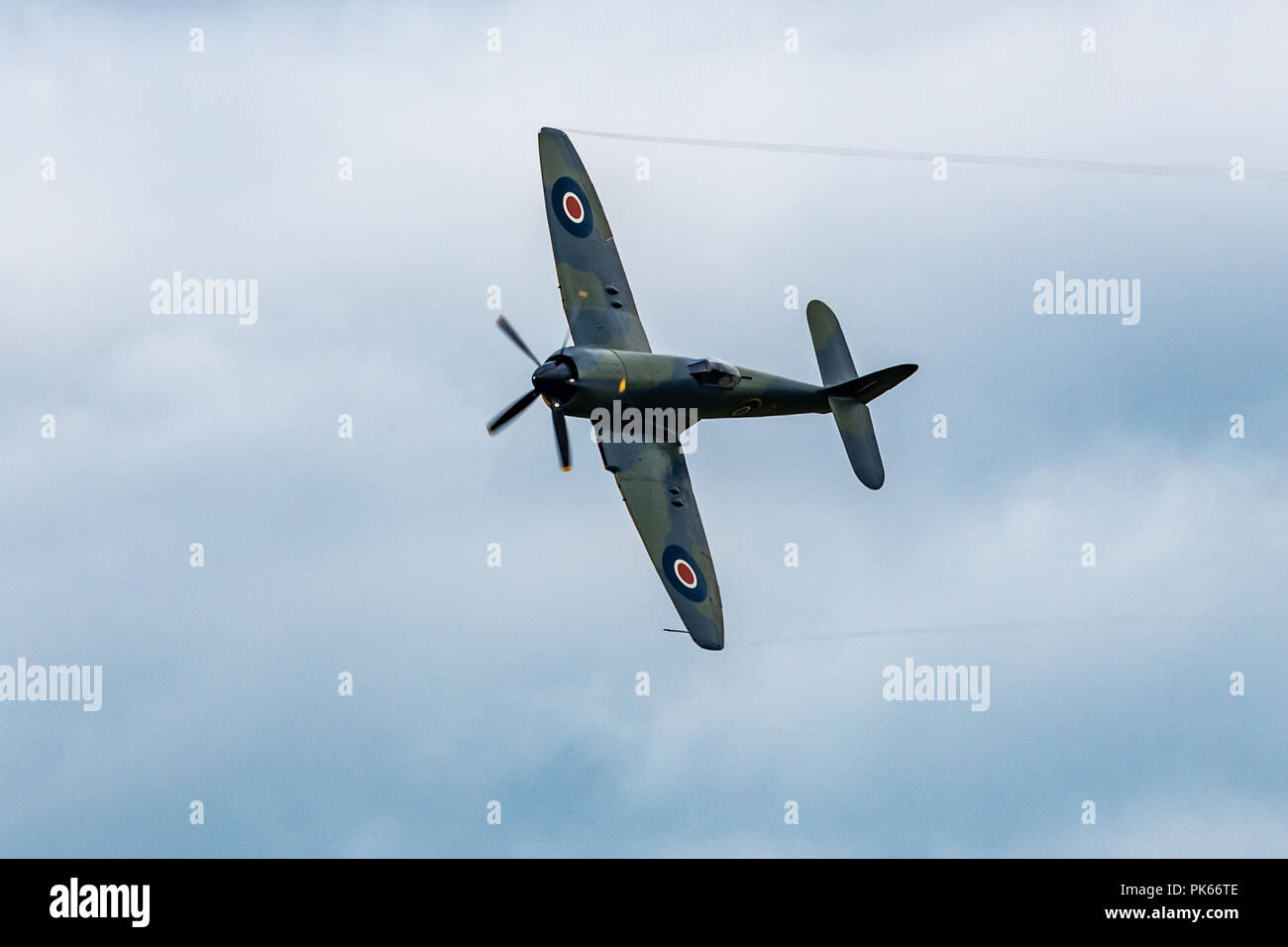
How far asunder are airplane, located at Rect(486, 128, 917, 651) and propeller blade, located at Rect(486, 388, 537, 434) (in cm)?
2

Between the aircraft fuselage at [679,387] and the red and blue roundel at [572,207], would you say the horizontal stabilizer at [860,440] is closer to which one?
the aircraft fuselage at [679,387]

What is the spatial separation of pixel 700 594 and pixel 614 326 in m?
7.83

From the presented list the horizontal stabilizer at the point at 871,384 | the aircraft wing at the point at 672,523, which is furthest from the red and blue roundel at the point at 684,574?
the horizontal stabilizer at the point at 871,384

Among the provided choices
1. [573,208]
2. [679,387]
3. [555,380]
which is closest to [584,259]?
[573,208]

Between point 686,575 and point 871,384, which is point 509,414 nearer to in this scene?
point 686,575

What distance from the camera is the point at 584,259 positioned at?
52.5 meters

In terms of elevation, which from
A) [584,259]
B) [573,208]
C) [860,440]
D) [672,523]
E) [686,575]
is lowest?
[686,575]

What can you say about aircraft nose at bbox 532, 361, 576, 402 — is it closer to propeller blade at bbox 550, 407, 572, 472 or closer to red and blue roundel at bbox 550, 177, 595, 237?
propeller blade at bbox 550, 407, 572, 472

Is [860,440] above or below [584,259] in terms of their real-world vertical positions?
below

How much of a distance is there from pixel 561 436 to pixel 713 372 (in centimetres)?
476

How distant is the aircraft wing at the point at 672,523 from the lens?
48719 mm

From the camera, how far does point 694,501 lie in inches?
1989

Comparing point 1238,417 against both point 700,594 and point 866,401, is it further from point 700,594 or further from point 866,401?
point 700,594
